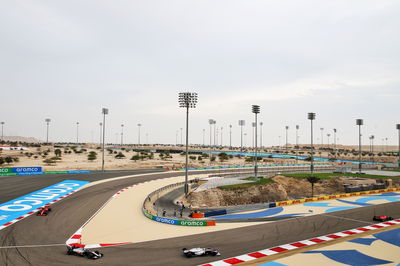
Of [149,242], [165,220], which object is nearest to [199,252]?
[149,242]

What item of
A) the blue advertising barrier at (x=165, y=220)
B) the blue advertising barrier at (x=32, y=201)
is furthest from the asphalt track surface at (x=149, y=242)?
the blue advertising barrier at (x=165, y=220)

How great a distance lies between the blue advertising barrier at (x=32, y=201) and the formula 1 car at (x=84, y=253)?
1006 centimetres

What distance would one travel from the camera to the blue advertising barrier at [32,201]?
26.3 metres

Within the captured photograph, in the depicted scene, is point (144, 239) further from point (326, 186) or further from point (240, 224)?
→ point (326, 186)

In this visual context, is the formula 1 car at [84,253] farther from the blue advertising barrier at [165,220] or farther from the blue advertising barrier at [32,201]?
the blue advertising barrier at [32,201]

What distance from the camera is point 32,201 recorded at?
106 ft

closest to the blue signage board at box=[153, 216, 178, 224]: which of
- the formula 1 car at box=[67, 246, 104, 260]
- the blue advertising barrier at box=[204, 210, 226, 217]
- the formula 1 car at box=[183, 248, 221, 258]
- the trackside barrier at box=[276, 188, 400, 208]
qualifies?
the blue advertising barrier at box=[204, 210, 226, 217]

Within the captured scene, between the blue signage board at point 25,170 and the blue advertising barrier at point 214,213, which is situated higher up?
the blue signage board at point 25,170

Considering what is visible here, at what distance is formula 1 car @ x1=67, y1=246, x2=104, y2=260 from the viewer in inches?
647

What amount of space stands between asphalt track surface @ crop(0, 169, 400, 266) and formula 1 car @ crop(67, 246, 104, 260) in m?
0.32

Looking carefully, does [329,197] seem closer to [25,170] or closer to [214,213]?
[214,213]

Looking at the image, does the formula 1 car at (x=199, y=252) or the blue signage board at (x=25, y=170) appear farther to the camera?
the blue signage board at (x=25, y=170)

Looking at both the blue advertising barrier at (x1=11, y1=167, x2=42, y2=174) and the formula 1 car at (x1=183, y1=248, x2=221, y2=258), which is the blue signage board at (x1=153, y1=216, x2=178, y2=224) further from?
the blue advertising barrier at (x1=11, y1=167, x2=42, y2=174)

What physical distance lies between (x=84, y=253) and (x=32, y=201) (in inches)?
797
